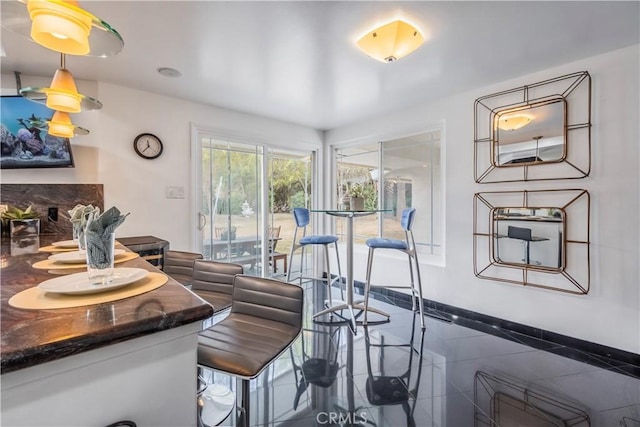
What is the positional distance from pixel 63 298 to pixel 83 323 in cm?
26

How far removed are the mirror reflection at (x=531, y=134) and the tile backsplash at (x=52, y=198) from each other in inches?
153

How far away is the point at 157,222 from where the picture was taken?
310 centimetres

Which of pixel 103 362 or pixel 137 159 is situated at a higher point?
pixel 137 159

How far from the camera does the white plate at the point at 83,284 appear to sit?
840 mm

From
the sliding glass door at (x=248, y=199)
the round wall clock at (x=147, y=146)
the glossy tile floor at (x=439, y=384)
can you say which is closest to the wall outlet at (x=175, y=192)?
the sliding glass door at (x=248, y=199)

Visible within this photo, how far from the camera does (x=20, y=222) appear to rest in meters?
2.37

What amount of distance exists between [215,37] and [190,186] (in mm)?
1753

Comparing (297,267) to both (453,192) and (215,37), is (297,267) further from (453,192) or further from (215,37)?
(215,37)

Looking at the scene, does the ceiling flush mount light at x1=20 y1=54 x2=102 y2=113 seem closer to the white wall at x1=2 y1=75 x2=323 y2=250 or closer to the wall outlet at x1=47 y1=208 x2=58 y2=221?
the white wall at x1=2 y1=75 x2=323 y2=250

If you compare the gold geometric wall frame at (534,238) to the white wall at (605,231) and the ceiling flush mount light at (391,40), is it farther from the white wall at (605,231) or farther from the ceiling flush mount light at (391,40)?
the ceiling flush mount light at (391,40)

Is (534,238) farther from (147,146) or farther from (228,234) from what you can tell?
(147,146)

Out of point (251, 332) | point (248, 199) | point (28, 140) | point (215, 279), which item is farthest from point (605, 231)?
point (28, 140)

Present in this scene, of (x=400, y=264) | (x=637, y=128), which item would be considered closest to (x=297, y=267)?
(x=400, y=264)

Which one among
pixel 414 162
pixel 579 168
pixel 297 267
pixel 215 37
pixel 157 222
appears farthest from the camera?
pixel 297 267
